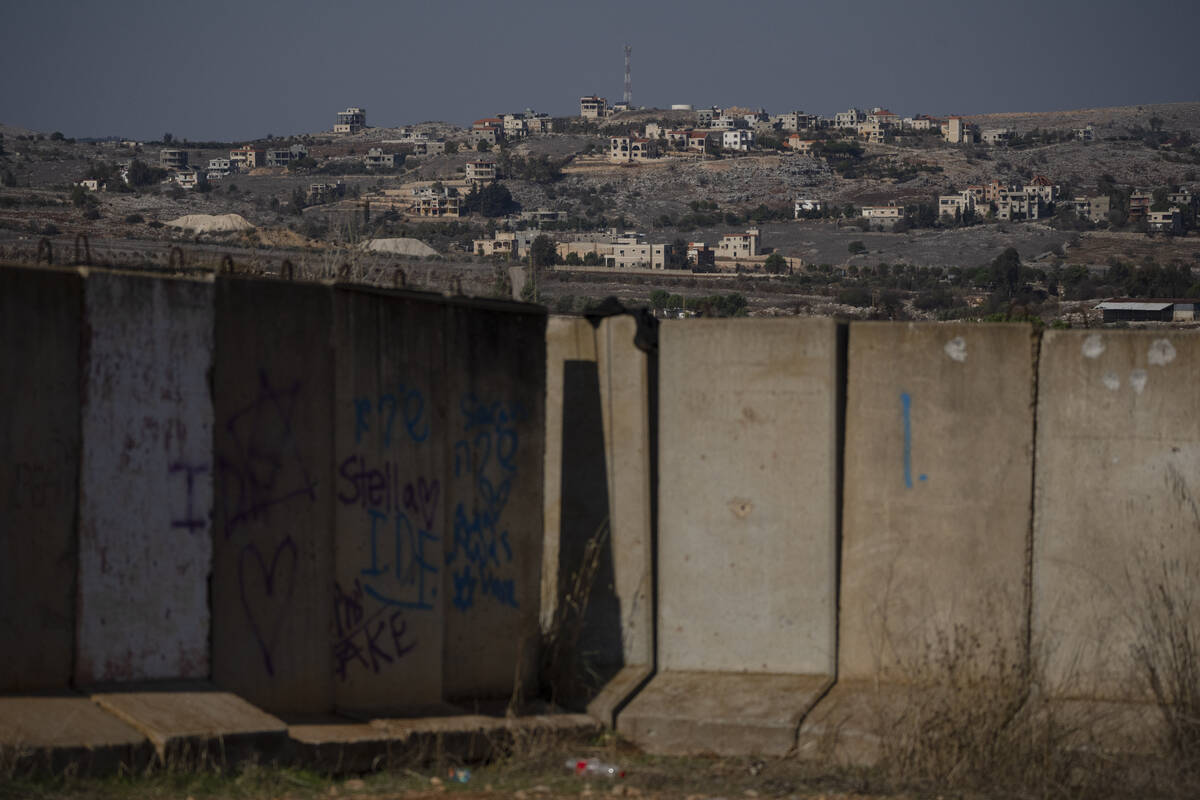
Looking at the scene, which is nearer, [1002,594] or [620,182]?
[1002,594]

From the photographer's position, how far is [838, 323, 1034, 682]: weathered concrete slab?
7293mm

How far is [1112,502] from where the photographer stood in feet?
23.5

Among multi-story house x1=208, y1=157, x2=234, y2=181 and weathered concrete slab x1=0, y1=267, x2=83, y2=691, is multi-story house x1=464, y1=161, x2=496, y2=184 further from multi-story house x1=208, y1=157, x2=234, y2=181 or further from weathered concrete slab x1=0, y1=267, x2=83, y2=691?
weathered concrete slab x1=0, y1=267, x2=83, y2=691

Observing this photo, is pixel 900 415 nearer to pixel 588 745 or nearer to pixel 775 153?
pixel 588 745

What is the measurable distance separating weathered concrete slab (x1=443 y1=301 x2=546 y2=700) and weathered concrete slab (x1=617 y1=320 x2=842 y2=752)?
0.74m

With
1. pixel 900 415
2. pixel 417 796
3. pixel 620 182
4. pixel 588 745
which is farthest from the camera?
pixel 620 182

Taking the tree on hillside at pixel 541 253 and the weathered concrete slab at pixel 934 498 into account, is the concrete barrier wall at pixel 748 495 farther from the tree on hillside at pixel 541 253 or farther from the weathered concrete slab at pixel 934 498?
the tree on hillside at pixel 541 253

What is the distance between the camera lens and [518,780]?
20.0 ft

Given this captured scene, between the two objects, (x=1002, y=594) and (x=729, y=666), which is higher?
(x=1002, y=594)

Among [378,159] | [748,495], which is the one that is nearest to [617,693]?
[748,495]

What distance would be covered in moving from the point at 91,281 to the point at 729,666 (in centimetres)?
402

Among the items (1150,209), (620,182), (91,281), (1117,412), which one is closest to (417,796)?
(91,281)

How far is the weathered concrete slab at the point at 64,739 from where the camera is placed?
4.83 meters

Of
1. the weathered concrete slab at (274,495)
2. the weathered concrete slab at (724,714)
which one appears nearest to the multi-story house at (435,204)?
the weathered concrete slab at (724,714)
